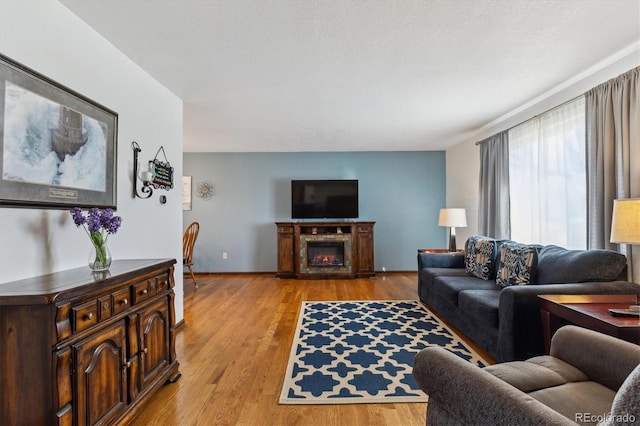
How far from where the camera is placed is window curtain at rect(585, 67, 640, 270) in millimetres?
2320

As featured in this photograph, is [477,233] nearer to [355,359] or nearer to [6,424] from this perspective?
[355,359]

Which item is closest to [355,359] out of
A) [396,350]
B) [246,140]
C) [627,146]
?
[396,350]

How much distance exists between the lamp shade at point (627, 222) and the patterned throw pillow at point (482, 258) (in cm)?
151

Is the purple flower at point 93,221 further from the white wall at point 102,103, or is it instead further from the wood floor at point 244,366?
the wood floor at point 244,366

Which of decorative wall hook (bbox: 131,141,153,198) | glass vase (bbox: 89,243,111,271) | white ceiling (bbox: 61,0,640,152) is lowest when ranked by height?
glass vase (bbox: 89,243,111,271)

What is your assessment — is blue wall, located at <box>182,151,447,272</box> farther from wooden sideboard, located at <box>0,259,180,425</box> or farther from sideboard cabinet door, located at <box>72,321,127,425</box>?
sideboard cabinet door, located at <box>72,321,127,425</box>

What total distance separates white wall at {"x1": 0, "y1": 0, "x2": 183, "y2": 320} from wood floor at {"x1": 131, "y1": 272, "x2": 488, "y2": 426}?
0.68 meters

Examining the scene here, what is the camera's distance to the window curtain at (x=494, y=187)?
13.1ft

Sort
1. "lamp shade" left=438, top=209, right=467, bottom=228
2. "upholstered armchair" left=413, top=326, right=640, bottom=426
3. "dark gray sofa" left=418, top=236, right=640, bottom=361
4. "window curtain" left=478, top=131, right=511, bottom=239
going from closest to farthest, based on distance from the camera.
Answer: "upholstered armchair" left=413, top=326, right=640, bottom=426, "dark gray sofa" left=418, top=236, right=640, bottom=361, "window curtain" left=478, top=131, right=511, bottom=239, "lamp shade" left=438, top=209, right=467, bottom=228

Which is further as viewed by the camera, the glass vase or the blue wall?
the blue wall

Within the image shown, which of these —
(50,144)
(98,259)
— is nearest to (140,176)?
(50,144)

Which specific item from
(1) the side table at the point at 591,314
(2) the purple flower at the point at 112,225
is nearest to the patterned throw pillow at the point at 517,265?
(1) the side table at the point at 591,314

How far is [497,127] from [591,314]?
325 centimetres

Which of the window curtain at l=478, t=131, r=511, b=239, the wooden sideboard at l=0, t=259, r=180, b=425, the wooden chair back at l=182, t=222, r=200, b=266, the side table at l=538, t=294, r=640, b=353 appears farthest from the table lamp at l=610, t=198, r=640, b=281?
the wooden chair back at l=182, t=222, r=200, b=266
